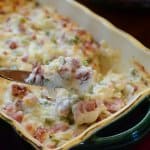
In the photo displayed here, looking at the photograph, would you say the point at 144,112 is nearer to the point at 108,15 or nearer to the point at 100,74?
the point at 100,74

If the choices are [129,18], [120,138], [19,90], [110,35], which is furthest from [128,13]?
[120,138]

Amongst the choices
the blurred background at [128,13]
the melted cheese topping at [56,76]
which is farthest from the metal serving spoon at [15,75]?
the blurred background at [128,13]

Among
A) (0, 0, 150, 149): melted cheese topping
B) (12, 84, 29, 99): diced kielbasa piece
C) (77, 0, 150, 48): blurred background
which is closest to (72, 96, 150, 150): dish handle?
(0, 0, 150, 149): melted cheese topping

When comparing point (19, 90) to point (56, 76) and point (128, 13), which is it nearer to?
point (56, 76)

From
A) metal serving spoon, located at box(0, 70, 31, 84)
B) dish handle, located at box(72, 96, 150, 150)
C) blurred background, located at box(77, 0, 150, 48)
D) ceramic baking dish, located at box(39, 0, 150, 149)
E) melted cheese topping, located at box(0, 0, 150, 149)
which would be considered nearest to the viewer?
dish handle, located at box(72, 96, 150, 150)

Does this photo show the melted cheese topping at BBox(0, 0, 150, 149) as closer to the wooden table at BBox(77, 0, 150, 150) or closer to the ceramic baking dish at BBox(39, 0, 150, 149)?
the ceramic baking dish at BBox(39, 0, 150, 149)
